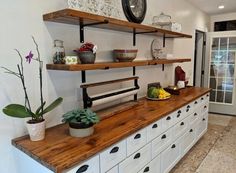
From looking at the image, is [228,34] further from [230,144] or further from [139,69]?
[139,69]

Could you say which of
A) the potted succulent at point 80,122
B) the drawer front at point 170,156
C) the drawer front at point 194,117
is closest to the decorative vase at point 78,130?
the potted succulent at point 80,122

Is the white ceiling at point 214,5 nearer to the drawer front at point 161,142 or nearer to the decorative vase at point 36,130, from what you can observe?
the drawer front at point 161,142

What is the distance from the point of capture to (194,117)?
9.66 feet

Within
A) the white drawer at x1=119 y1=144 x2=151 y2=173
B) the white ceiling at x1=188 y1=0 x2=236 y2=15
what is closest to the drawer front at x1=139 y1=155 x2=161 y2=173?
the white drawer at x1=119 y1=144 x2=151 y2=173

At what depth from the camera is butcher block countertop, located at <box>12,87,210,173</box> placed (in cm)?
117

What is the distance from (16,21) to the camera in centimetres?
142

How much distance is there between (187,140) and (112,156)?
65.8 inches

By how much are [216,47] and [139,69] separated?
3.08 metres

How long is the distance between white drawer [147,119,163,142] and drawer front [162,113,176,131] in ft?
0.25

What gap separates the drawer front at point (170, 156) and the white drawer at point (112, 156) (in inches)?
29.9

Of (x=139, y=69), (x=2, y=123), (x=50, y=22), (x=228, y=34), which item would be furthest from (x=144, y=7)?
(x=228, y=34)

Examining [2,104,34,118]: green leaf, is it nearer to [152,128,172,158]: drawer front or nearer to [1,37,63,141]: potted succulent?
[1,37,63,141]: potted succulent

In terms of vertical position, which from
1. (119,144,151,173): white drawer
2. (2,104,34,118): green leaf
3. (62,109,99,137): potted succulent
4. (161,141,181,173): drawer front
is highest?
(2,104,34,118): green leaf

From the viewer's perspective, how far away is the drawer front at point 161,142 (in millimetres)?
1955
